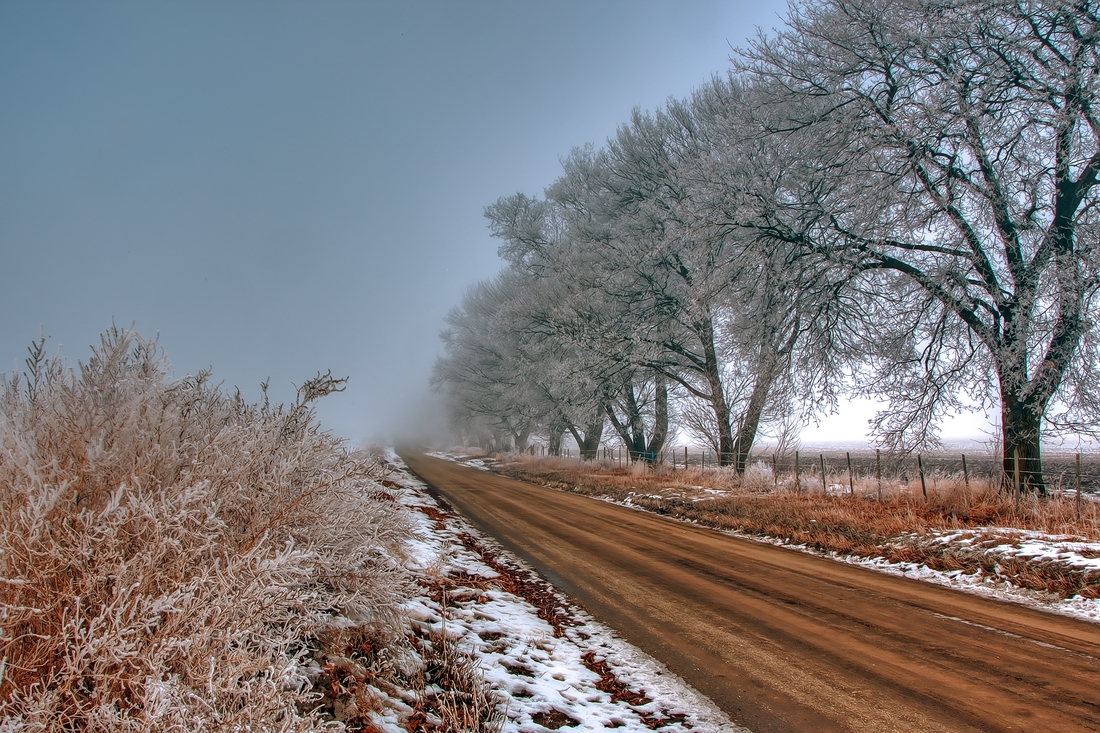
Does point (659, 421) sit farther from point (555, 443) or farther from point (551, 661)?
point (551, 661)

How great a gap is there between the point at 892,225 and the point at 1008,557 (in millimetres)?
5914

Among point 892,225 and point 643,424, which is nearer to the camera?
point 892,225

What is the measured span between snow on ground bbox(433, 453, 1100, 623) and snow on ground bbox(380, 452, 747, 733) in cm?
432

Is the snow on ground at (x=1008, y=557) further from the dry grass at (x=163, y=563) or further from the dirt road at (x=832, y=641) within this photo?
the dry grass at (x=163, y=563)

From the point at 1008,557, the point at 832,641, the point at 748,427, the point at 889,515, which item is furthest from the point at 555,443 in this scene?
the point at 832,641

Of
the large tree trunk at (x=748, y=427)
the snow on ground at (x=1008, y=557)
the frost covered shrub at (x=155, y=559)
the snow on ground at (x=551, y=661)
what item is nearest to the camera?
the frost covered shrub at (x=155, y=559)

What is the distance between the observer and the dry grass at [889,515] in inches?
266

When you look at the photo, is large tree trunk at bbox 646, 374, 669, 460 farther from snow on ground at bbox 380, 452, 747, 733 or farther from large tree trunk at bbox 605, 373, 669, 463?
snow on ground at bbox 380, 452, 747, 733

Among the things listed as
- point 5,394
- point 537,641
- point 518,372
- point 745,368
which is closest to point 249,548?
point 5,394

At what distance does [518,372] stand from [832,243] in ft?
50.5

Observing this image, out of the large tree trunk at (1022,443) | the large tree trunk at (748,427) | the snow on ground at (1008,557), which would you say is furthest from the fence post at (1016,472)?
the large tree trunk at (748,427)

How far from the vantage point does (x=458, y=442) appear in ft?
207

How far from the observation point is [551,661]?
4.30 meters

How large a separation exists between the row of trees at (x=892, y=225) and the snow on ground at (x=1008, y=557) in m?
2.85
